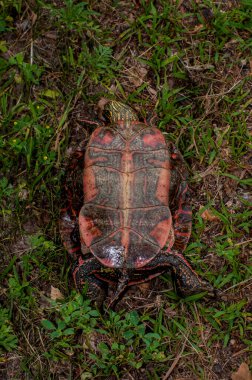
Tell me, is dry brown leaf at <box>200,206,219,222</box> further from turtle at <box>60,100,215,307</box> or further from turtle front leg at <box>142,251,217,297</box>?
turtle front leg at <box>142,251,217,297</box>

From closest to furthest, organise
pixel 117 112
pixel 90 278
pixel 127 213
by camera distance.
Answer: pixel 127 213 → pixel 90 278 → pixel 117 112

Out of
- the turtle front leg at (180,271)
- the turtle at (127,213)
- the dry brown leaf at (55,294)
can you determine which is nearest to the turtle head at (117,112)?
the turtle at (127,213)

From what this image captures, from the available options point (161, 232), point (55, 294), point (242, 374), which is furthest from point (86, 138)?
point (242, 374)

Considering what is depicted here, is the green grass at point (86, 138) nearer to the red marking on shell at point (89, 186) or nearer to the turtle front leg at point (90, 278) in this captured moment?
the turtle front leg at point (90, 278)

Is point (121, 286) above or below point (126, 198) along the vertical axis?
below

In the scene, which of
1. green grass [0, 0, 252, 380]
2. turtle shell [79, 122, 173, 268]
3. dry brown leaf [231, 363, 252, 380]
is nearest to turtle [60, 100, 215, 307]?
turtle shell [79, 122, 173, 268]

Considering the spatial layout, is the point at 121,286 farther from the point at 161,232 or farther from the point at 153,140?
the point at 153,140

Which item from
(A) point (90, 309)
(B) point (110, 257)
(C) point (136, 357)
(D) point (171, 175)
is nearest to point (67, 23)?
(D) point (171, 175)
